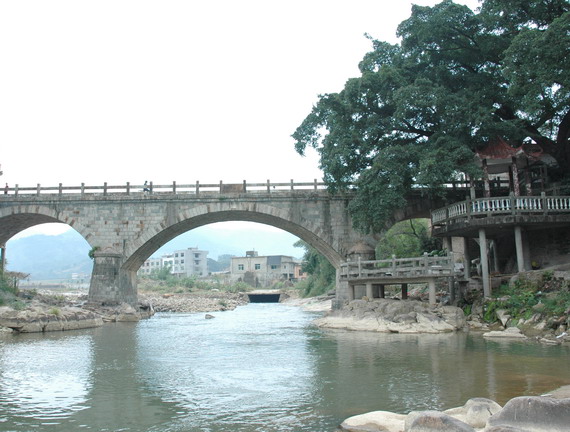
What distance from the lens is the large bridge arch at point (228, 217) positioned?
102 feet

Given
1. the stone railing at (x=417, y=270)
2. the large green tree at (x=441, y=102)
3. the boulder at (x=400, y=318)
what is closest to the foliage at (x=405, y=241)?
the large green tree at (x=441, y=102)

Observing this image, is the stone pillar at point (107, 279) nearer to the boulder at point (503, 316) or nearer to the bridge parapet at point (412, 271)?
the bridge parapet at point (412, 271)

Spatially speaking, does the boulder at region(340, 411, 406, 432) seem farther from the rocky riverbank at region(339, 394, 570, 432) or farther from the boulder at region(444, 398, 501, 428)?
the boulder at region(444, 398, 501, 428)

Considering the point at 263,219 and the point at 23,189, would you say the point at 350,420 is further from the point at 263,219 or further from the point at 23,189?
the point at 23,189

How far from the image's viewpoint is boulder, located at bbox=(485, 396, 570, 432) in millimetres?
6430

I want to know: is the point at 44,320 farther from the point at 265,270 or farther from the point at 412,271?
the point at 265,270

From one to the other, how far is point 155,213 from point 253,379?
21.1m

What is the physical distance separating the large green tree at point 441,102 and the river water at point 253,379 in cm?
816

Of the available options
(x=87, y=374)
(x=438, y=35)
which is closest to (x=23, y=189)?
(x=87, y=374)

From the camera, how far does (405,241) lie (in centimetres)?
4175

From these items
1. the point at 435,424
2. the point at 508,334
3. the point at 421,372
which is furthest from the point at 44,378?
the point at 508,334

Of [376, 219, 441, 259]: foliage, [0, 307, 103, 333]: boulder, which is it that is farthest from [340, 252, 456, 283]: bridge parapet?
[376, 219, 441, 259]: foliage

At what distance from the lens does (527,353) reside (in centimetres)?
1455

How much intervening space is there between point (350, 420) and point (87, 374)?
7741mm
